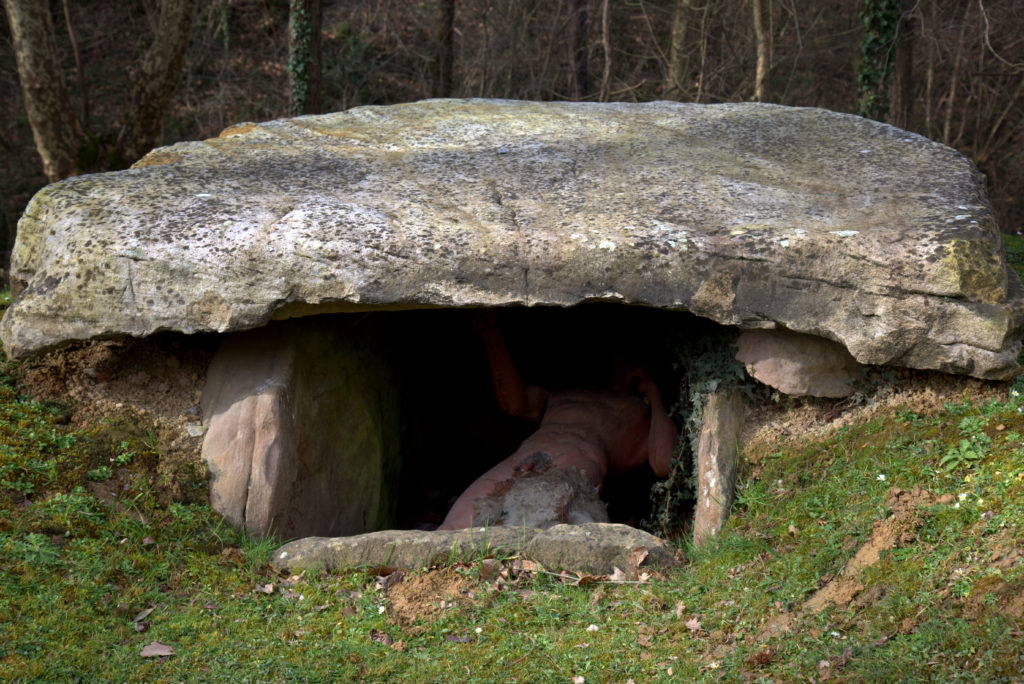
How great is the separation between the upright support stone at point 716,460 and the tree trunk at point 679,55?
6.61 metres

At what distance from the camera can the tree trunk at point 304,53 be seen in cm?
985

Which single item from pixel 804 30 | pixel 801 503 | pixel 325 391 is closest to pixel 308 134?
pixel 325 391

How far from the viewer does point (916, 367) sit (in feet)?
13.6

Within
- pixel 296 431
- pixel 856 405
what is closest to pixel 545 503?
pixel 296 431

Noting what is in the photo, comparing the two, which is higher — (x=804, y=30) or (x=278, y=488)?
(x=804, y=30)

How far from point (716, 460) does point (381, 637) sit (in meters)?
1.84

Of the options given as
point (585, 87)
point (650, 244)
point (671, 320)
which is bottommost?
point (671, 320)

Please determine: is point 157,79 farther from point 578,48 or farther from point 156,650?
point 156,650

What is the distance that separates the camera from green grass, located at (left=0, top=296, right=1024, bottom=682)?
312cm

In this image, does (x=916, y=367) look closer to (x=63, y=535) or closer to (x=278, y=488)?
(x=278, y=488)

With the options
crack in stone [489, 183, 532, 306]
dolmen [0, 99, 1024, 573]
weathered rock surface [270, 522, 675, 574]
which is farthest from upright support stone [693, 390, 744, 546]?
crack in stone [489, 183, 532, 306]

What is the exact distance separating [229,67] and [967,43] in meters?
9.82

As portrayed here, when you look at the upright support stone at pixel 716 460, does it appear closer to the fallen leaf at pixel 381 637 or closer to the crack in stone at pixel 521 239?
the crack in stone at pixel 521 239

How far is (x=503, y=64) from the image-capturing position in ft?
36.6
